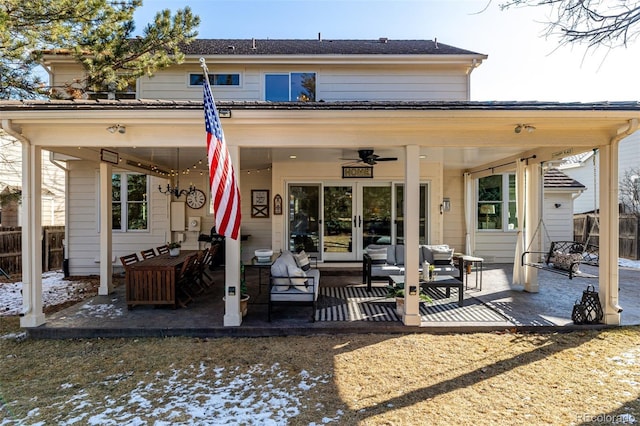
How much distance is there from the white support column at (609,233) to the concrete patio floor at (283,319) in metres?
0.48

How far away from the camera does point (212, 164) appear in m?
3.65

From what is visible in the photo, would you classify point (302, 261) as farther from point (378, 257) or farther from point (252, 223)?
point (252, 223)

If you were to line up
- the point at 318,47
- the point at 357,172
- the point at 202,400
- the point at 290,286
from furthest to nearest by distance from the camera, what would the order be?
the point at 318,47 < the point at 357,172 < the point at 290,286 < the point at 202,400

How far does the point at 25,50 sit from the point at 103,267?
465 centimetres

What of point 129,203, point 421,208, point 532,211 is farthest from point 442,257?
point 129,203

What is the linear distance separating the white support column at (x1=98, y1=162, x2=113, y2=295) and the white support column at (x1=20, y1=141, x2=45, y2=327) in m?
1.87

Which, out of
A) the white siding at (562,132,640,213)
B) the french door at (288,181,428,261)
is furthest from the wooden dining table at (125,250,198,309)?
the white siding at (562,132,640,213)

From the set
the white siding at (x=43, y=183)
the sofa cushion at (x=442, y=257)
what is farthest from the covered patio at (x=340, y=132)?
the white siding at (x=43, y=183)

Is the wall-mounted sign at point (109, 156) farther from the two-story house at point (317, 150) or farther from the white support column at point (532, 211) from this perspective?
the white support column at point (532, 211)

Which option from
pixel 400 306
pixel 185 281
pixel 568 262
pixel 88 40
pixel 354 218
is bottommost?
pixel 400 306

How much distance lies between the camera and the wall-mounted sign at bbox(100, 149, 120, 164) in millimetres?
5704

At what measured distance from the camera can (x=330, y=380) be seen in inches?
136

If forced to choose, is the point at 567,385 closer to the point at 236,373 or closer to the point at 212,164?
the point at 236,373

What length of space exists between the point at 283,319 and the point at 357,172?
4.77m
